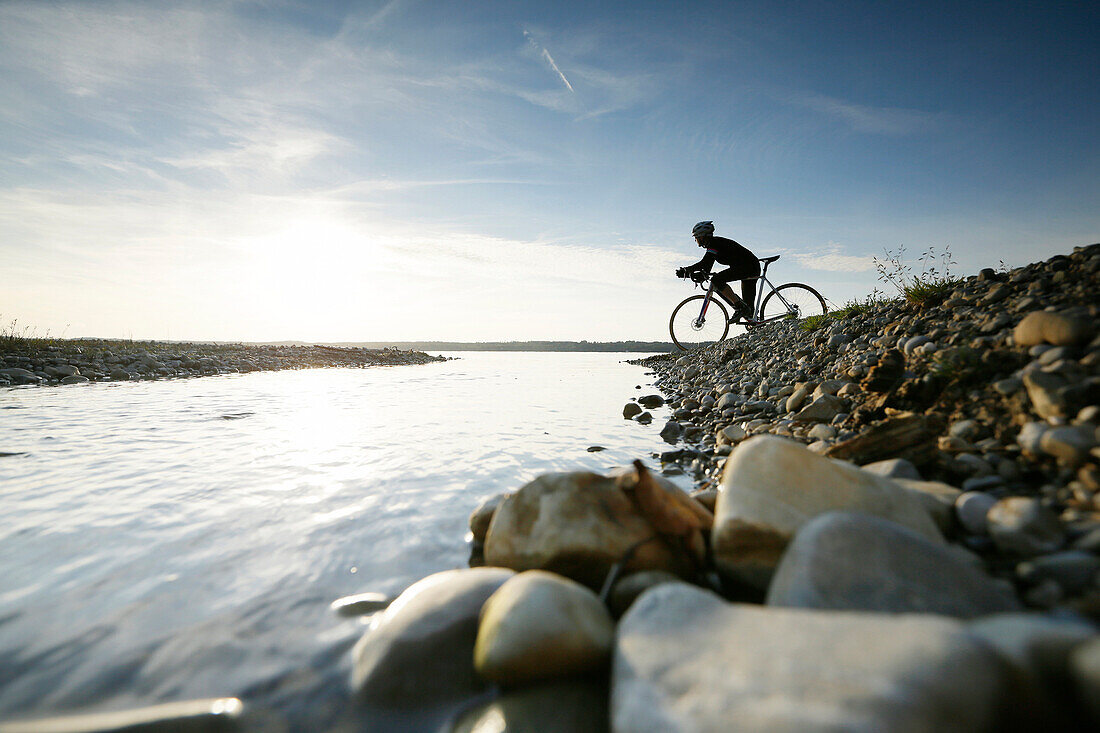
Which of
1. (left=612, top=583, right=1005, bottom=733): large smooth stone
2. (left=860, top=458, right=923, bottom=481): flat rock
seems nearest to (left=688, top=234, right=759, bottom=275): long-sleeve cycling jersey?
(left=860, top=458, right=923, bottom=481): flat rock

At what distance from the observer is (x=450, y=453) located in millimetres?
6375

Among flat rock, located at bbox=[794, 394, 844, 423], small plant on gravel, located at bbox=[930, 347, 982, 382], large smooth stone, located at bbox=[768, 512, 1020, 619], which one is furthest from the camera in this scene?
flat rock, located at bbox=[794, 394, 844, 423]

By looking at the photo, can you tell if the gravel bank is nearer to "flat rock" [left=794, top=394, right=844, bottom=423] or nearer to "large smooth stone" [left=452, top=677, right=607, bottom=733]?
"flat rock" [left=794, top=394, right=844, bottom=423]

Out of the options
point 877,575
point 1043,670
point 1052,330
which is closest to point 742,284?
point 1052,330

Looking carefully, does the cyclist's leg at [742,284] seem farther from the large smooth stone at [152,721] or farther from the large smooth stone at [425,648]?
the large smooth stone at [152,721]

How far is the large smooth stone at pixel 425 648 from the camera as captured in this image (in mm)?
1986

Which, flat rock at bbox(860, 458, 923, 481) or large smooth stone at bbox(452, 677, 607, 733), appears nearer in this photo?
large smooth stone at bbox(452, 677, 607, 733)

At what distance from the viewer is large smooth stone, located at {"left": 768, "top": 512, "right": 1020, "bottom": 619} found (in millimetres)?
1708

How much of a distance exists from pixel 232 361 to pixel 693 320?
23.3 m

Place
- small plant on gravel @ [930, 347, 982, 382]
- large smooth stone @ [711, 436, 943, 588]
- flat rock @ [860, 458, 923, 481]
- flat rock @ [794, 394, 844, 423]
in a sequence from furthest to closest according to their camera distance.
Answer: flat rock @ [794, 394, 844, 423] → small plant on gravel @ [930, 347, 982, 382] → flat rock @ [860, 458, 923, 481] → large smooth stone @ [711, 436, 943, 588]

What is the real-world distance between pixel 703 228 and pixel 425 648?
11.7 meters

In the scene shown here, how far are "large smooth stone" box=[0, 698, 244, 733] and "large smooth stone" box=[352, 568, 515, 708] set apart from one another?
479mm

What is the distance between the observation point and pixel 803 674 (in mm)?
1329

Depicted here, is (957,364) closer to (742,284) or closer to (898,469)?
(898,469)
